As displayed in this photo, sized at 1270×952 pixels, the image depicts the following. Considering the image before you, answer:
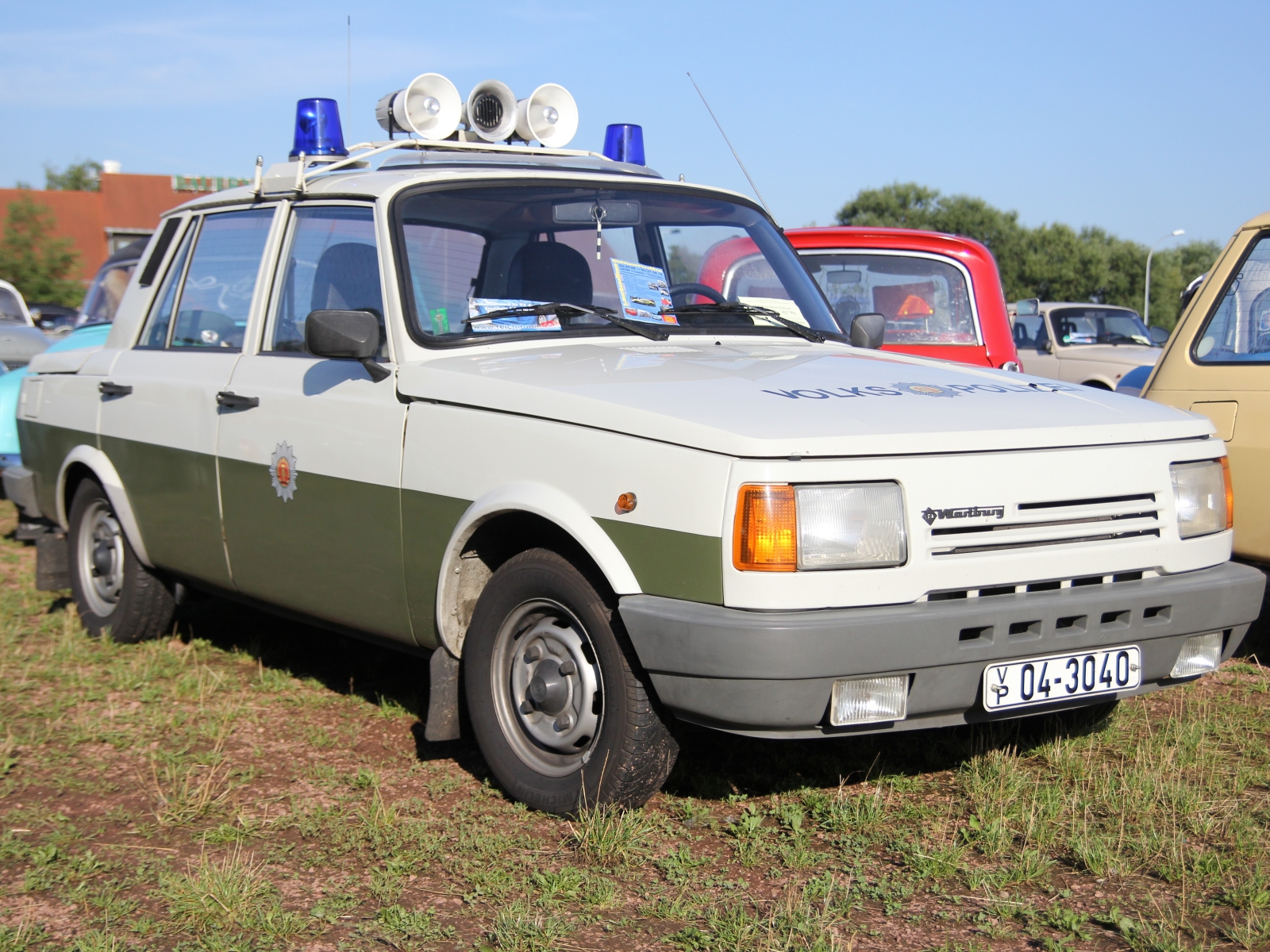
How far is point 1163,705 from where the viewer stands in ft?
15.3

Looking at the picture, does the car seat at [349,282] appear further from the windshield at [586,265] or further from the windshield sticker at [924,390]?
the windshield sticker at [924,390]

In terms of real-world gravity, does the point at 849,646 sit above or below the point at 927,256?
below

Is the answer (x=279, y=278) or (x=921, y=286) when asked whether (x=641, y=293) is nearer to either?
(x=279, y=278)

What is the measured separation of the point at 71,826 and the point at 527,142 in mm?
3309

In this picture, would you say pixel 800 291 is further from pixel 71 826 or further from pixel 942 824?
pixel 71 826

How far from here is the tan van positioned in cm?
480

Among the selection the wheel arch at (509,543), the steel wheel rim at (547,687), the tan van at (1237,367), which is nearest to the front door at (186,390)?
the wheel arch at (509,543)

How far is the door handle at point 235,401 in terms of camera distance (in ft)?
15.3

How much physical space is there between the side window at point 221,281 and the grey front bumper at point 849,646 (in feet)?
8.20

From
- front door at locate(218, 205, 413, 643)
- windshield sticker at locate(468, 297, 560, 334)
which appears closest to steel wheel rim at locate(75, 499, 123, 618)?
front door at locate(218, 205, 413, 643)

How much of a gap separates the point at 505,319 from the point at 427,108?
1.55 meters

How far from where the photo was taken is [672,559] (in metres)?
3.19

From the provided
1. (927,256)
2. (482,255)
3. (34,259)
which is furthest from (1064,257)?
(482,255)

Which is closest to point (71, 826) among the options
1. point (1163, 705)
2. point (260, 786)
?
point (260, 786)
